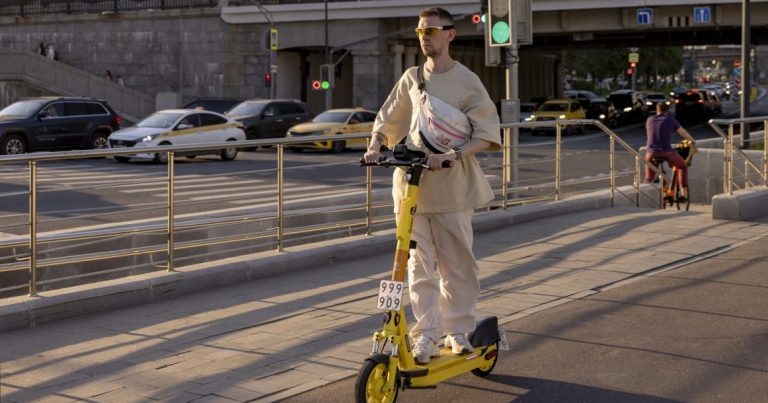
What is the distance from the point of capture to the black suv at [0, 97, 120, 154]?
32.5m

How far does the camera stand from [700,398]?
650 cm

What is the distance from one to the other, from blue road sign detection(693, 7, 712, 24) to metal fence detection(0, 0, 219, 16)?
2190 cm

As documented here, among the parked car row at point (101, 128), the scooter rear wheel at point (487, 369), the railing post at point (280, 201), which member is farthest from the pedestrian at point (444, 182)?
the parked car row at point (101, 128)

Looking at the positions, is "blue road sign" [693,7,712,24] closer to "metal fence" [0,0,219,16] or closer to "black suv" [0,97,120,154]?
"metal fence" [0,0,219,16]


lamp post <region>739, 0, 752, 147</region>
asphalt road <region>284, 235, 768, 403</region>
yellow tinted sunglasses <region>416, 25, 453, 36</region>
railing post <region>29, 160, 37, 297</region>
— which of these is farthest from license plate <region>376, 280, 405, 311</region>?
lamp post <region>739, 0, 752, 147</region>

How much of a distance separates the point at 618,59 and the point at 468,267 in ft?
300

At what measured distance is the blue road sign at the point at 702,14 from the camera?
159ft

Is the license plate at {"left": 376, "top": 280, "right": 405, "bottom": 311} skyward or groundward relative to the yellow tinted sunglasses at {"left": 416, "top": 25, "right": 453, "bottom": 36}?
groundward

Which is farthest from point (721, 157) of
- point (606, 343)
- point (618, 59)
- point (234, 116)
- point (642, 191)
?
point (618, 59)

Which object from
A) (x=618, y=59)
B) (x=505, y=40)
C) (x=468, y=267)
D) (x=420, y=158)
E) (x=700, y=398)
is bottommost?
(x=700, y=398)

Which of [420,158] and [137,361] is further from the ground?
[420,158]

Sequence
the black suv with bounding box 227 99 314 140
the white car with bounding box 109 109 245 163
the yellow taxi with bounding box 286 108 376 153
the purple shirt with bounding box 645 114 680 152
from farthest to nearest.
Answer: the black suv with bounding box 227 99 314 140 < the yellow taxi with bounding box 286 108 376 153 < the white car with bounding box 109 109 245 163 < the purple shirt with bounding box 645 114 680 152

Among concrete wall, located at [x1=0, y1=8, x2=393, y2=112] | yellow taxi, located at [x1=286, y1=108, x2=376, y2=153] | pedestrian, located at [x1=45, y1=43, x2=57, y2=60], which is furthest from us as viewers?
pedestrian, located at [x1=45, y1=43, x2=57, y2=60]

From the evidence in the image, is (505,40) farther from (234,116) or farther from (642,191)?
(234,116)
